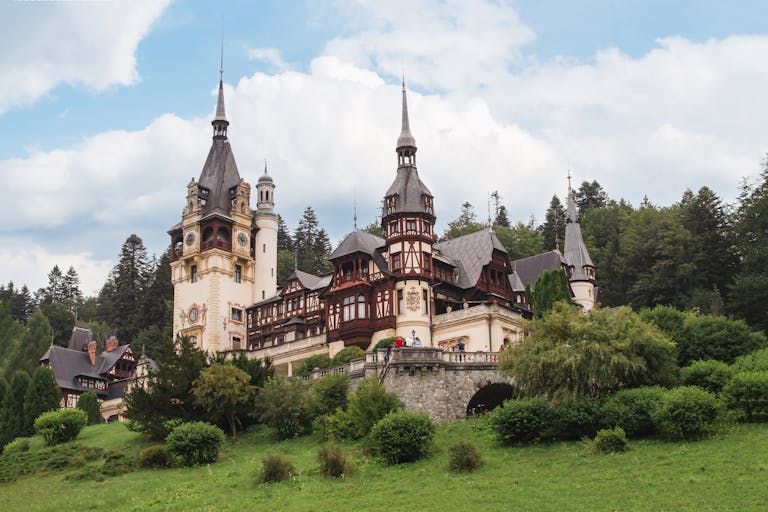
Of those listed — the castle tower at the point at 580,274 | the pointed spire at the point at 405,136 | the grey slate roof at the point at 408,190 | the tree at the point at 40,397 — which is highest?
the pointed spire at the point at 405,136

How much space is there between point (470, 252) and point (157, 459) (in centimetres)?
3125

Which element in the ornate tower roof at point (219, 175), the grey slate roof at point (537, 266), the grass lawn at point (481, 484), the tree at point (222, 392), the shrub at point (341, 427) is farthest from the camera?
the ornate tower roof at point (219, 175)

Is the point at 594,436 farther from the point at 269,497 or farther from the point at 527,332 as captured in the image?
the point at 269,497

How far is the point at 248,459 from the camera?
137ft

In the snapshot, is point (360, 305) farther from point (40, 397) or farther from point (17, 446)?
point (17, 446)

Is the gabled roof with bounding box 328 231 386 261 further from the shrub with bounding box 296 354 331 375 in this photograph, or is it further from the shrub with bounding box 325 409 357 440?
the shrub with bounding box 325 409 357 440

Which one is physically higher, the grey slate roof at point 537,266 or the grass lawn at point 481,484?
the grey slate roof at point 537,266

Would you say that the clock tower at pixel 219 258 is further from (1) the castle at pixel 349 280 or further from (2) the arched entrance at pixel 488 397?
(2) the arched entrance at pixel 488 397

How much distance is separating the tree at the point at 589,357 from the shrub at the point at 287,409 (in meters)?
→ 9.61

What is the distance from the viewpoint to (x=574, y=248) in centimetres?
7788

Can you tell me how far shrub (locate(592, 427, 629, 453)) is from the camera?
3559cm

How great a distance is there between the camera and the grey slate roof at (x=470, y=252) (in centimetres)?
6556

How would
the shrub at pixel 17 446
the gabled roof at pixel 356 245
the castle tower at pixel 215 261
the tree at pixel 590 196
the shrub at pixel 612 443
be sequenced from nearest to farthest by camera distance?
the shrub at pixel 612 443 → the shrub at pixel 17 446 → the gabled roof at pixel 356 245 → the castle tower at pixel 215 261 → the tree at pixel 590 196

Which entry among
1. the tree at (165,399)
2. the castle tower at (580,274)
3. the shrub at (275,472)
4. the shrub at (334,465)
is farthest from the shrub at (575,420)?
the castle tower at (580,274)
